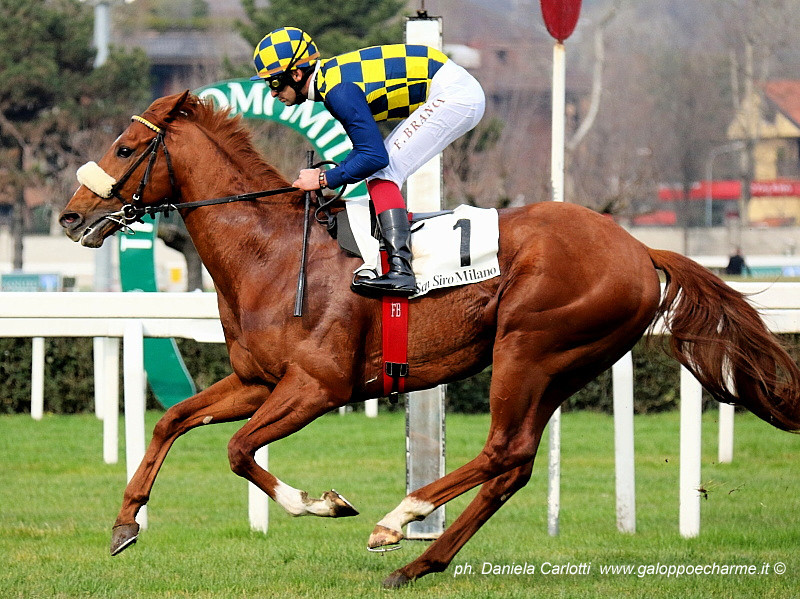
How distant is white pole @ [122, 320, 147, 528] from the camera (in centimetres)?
544

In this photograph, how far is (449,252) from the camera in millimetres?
4406

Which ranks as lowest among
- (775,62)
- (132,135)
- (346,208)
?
(346,208)

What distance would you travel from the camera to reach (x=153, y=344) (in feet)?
27.1

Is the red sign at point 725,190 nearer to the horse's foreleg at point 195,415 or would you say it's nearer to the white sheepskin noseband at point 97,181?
the horse's foreleg at point 195,415

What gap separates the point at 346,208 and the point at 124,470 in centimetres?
364

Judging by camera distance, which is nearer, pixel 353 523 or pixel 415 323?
pixel 415 323

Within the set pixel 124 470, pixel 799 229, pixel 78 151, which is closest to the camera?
pixel 124 470

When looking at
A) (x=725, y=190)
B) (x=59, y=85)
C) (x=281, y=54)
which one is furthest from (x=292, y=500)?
(x=725, y=190)

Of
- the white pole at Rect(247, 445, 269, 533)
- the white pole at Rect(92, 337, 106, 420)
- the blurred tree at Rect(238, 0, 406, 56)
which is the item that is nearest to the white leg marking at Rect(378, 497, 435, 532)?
the white pole at Rect(247, 445, 269, 533)

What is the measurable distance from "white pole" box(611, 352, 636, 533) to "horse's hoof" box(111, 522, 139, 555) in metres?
2.39

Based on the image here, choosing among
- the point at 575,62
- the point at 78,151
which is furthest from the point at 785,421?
the point at 575,62

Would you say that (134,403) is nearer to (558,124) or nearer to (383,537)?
(383,537)

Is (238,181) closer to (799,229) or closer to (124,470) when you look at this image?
(124,470)

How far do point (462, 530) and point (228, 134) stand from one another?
1.83 metres
